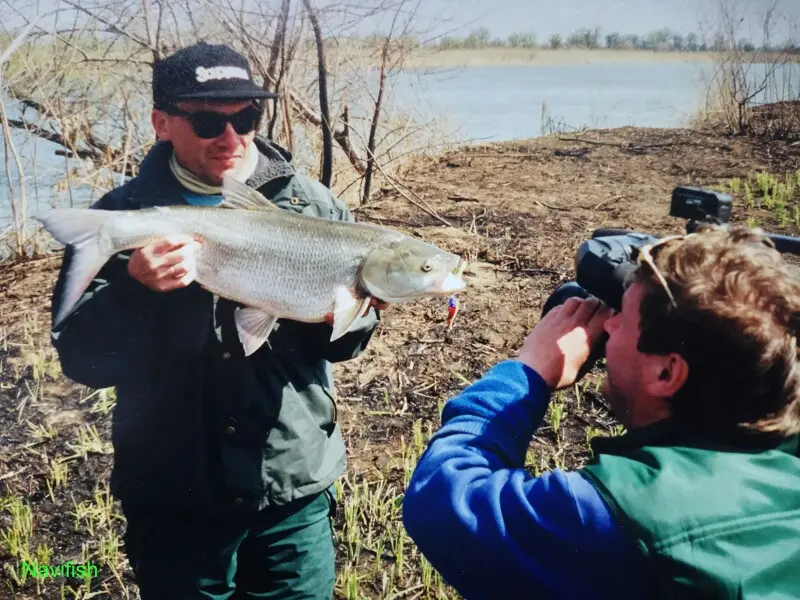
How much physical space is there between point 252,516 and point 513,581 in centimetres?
120

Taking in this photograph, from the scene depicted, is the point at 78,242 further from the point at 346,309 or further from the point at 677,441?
the point at 677,441

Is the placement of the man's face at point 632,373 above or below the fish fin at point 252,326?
above

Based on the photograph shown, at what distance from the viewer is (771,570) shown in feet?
3.87

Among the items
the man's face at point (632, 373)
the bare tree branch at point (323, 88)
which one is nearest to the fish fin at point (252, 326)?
the man's face at point (632, 373)

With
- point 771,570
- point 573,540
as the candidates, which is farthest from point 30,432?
point 771,570

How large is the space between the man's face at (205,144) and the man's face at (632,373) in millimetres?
1484

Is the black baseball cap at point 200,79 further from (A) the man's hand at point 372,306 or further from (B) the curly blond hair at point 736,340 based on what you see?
(B) the curly blond hair at point 736,340

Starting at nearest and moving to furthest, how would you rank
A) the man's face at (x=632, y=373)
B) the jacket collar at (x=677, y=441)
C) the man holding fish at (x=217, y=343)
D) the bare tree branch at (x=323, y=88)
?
1. the jacket collar at (x=677, y=441)
2. the man's face at (x=632, y=373)
3. the man holding fish at (x=217, y=343)
4. the bare tree branch at (x=323, y=88)

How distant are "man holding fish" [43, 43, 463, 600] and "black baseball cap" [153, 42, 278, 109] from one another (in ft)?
0.03

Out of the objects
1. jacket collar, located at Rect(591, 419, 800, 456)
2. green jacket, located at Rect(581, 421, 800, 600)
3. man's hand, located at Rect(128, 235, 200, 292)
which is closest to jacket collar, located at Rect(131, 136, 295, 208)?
man's hand, located at Rect(128, 235, 200, 292)

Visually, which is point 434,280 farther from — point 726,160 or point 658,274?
point 726,160

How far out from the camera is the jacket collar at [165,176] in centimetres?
236

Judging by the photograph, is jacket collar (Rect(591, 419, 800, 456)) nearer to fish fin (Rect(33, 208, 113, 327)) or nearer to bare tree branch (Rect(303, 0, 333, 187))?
fish fin (Rect(33, 208, 113, 327))

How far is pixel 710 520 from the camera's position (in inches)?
46.3
